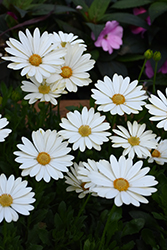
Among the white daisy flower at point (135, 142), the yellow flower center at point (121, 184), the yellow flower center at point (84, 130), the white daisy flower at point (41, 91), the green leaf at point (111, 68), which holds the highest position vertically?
the green leaf at point (111, 68)

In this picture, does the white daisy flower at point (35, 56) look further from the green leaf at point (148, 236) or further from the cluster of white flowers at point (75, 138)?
the green leaf at point (148, 236)

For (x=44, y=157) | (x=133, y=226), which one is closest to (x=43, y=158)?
(x=44, y=157)

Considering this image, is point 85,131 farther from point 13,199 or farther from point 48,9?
point 48,9

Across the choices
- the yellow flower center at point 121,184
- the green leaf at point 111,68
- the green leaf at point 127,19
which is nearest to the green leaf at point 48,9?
the green leaf at point 127,19

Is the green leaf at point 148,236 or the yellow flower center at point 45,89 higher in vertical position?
the yellow flower center at point 45,89

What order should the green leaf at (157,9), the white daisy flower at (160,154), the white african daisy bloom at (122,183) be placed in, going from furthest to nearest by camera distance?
the green leaf at (157,9)
the white daisy flower at (160,154)
the white african daisy bloom at (122,183)

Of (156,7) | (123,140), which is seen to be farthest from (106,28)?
(123,140)
